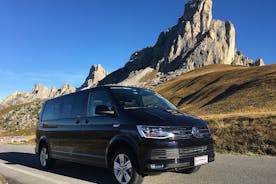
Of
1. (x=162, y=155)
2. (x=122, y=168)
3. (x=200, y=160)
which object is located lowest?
(x=122, y=168)

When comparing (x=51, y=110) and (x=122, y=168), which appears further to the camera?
(x=51, y=110)

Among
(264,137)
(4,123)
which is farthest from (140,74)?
(264,137)

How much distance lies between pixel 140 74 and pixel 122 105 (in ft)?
580

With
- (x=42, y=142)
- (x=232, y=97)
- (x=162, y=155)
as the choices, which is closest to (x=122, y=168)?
(x=162, y=155)

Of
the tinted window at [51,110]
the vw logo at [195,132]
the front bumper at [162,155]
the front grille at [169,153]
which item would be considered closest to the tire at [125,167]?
the front bumper at [162,155]

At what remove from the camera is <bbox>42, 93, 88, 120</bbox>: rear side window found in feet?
30.0

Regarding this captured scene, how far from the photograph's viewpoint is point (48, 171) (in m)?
10.4

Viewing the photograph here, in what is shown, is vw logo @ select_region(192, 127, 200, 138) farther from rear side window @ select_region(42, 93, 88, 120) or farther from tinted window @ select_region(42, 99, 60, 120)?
tinted window @ select_region(42, 99, 60, 120)

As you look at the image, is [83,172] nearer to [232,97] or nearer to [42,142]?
[42,142]

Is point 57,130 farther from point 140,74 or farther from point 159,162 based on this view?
point 140,74

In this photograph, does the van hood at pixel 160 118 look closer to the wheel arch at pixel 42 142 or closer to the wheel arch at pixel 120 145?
the wheel arch at pixel 120 145

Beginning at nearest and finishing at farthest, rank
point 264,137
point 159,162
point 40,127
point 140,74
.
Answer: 1. point 159,162
2. point 40,127
3. point 264,137
4. point 140,74

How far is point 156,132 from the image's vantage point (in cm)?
688

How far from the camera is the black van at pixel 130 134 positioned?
22.5 ft
